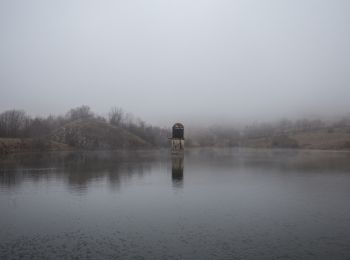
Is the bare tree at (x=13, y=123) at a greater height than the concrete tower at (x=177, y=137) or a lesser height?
greater

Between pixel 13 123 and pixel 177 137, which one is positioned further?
pixel 13 123

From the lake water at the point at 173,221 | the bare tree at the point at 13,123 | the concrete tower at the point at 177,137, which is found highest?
the bare tree at the point at 13,123

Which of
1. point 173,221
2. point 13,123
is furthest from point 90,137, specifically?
point 173,221

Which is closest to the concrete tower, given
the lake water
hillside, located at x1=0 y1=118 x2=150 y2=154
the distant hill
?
hillside, located at x1=0 y1=118 x2=150 y2=154

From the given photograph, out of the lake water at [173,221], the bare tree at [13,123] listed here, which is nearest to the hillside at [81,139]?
the bare tree at [13,123]


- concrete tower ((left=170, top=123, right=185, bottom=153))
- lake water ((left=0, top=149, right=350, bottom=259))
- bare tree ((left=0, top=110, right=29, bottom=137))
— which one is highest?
bare tree ((left=0, top=110, right=29, bottom=137))

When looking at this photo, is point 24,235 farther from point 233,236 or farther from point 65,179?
point 65,179

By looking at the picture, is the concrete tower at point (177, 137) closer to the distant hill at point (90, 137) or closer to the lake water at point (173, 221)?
the distant hill at point (90, 137)

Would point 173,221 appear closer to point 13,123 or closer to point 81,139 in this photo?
point 13,123

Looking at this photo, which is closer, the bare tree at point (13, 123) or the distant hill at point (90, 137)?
the bare tree at point (13, 123)

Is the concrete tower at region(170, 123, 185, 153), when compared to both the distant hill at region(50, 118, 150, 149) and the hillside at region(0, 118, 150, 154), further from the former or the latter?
the distant hill at region(50, 118, 150, 149)

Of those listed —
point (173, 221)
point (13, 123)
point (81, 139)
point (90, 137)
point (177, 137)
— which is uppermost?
point (13, 123)

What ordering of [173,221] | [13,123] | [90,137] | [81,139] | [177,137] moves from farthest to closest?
[90,137], [81,139], [13,123], [177,137], [173,221]

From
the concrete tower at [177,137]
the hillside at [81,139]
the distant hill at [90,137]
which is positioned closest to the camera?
the concrete tower at [177,137]
